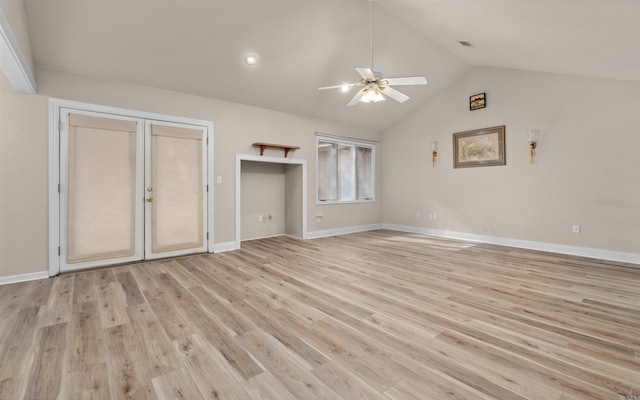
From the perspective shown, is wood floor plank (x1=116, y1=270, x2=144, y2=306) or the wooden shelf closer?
wood floor plank (x1=116, y1=270, x2=144, y2=306)

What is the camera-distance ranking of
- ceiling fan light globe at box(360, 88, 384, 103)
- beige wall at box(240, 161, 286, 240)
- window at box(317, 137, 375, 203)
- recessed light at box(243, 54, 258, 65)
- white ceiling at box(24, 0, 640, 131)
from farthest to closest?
window at box(317, 137, 375, 203) → beige wall at box(240, 161, 286, 240) → recessed light at box(243, 54, 258, 65) → ceiling fan light globe at box(360, 88, 384, 103) → white ceiling at box(24, 0, 640, 131)

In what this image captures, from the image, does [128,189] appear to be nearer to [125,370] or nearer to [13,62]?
[13,62]

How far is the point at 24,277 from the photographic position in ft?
11.3

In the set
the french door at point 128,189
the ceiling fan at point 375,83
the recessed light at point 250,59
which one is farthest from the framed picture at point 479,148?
the french door at point 128,189

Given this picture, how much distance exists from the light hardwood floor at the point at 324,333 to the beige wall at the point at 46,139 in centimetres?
67

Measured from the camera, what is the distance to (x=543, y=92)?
5.02 m

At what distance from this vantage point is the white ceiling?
10.2 ft

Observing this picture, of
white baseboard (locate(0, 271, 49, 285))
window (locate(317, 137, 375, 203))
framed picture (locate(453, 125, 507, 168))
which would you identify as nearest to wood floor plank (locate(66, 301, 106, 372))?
white baseboard (locate(0, 271, 49, 285))

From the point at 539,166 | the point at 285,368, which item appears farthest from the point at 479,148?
the point at 285,368

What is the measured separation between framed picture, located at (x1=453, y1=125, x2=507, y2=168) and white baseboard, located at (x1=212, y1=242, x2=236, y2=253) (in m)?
5.08

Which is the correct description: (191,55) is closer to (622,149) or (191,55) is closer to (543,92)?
(543,92)

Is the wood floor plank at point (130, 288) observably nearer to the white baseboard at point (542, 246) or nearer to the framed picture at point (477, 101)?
the white baseboard at point (542, 246)

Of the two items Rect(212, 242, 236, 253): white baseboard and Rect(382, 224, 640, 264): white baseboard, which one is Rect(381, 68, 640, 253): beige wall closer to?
Rect(382, 224, 640, 264): white baseboard

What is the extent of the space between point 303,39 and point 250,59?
0.87 meters
